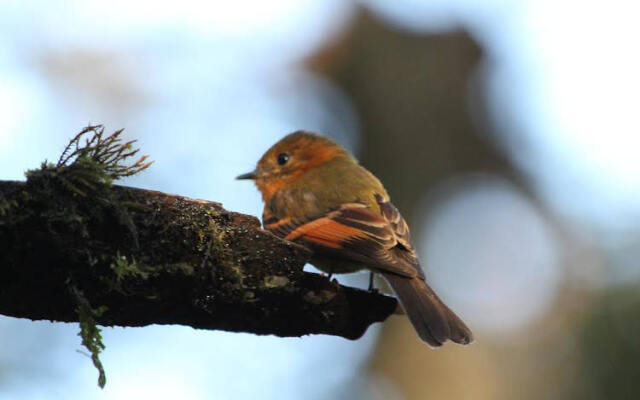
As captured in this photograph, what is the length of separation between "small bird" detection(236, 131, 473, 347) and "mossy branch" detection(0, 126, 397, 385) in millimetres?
1136

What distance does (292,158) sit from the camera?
6566mm

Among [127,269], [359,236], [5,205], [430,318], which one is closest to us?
[5,205]

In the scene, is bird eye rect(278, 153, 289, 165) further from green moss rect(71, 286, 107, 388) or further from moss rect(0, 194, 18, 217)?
moss rect(0, 194, 18, 217)

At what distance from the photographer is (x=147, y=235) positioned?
2695 millimetres

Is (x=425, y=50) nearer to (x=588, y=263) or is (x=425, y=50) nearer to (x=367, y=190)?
(x=588, y=263)

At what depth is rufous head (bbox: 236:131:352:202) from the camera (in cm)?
647

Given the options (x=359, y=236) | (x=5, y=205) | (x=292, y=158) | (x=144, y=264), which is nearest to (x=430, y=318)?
(x=359, y=236)

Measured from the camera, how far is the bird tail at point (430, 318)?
13.5 ft

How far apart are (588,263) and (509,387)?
1974 mm

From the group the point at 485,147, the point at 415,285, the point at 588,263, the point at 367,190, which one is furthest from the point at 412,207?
the point at 415,285

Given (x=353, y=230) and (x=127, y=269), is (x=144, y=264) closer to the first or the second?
(x=127, y=269)

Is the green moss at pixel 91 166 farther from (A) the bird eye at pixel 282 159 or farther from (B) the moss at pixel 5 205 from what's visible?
(A) the bird eye at pixel 282 159

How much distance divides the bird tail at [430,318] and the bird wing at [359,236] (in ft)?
0.60

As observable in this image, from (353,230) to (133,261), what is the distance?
92.8 inches
